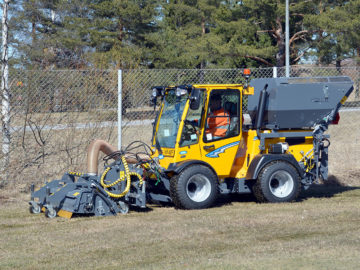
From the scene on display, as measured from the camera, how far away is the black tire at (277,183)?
9.73m

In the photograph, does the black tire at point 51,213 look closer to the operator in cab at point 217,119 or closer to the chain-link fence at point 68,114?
the chain-link fence at point 68,114

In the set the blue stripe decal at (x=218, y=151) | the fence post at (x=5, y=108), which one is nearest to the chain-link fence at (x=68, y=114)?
the fence post at (x=5, y=108)

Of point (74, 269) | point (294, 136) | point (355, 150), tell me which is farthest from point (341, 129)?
point (74, 269)

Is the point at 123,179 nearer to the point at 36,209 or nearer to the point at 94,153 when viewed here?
the point at 94,153

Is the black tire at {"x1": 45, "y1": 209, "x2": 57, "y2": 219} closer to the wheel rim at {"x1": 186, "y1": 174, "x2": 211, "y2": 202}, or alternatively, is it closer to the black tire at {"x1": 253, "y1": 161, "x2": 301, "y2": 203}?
the wheel rim at {"x1": 186, "y1": 174, "x2": 211, "y2": 202}

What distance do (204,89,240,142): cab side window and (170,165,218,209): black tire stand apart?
60 cm

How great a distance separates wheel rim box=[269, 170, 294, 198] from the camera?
9.91m

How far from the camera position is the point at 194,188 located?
9508 mm

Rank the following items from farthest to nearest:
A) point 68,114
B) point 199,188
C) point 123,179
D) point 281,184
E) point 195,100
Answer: point 68,114 < point 281,184 < point 199,188 < point 195,100 < point 123,179

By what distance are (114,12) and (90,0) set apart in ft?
11.5

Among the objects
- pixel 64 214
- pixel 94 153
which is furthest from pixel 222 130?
pixel 64 214

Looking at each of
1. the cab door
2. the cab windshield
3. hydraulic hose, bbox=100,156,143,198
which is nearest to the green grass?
hydraulic hose, bbox=100,156,143,198

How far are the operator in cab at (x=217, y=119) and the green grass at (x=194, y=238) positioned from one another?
1246 mm

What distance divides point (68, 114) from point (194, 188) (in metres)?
3.35
